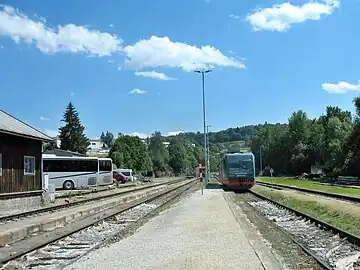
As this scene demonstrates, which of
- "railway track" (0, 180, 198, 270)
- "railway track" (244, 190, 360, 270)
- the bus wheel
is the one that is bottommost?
"railway track" (244, 190, 360, 270)

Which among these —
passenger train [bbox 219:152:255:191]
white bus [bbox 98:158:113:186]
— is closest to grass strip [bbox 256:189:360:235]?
passenger train [bbox 219:152:255:191]

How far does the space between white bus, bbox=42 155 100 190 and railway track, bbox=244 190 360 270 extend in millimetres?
32155

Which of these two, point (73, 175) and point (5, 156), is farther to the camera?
point (73, 175)

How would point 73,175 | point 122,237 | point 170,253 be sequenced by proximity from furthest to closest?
point 73,175, point 122,237, point 170,253

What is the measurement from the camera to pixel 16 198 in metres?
26.8

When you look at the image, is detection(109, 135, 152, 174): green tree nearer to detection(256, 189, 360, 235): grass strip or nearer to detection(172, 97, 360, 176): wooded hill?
detection(172, 97, 360, 176): wooded hill

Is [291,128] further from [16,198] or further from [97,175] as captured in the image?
[16,198]

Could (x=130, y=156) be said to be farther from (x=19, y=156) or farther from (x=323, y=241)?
(x=323, y=241)

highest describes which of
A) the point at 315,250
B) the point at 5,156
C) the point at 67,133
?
the point at 67,133

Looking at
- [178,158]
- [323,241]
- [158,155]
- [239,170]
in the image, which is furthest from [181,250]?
[178,158]

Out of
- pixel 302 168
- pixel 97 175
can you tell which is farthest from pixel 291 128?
pixel 97 175

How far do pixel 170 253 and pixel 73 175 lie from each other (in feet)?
138

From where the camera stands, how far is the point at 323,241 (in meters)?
15.0

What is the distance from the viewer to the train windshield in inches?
1877
